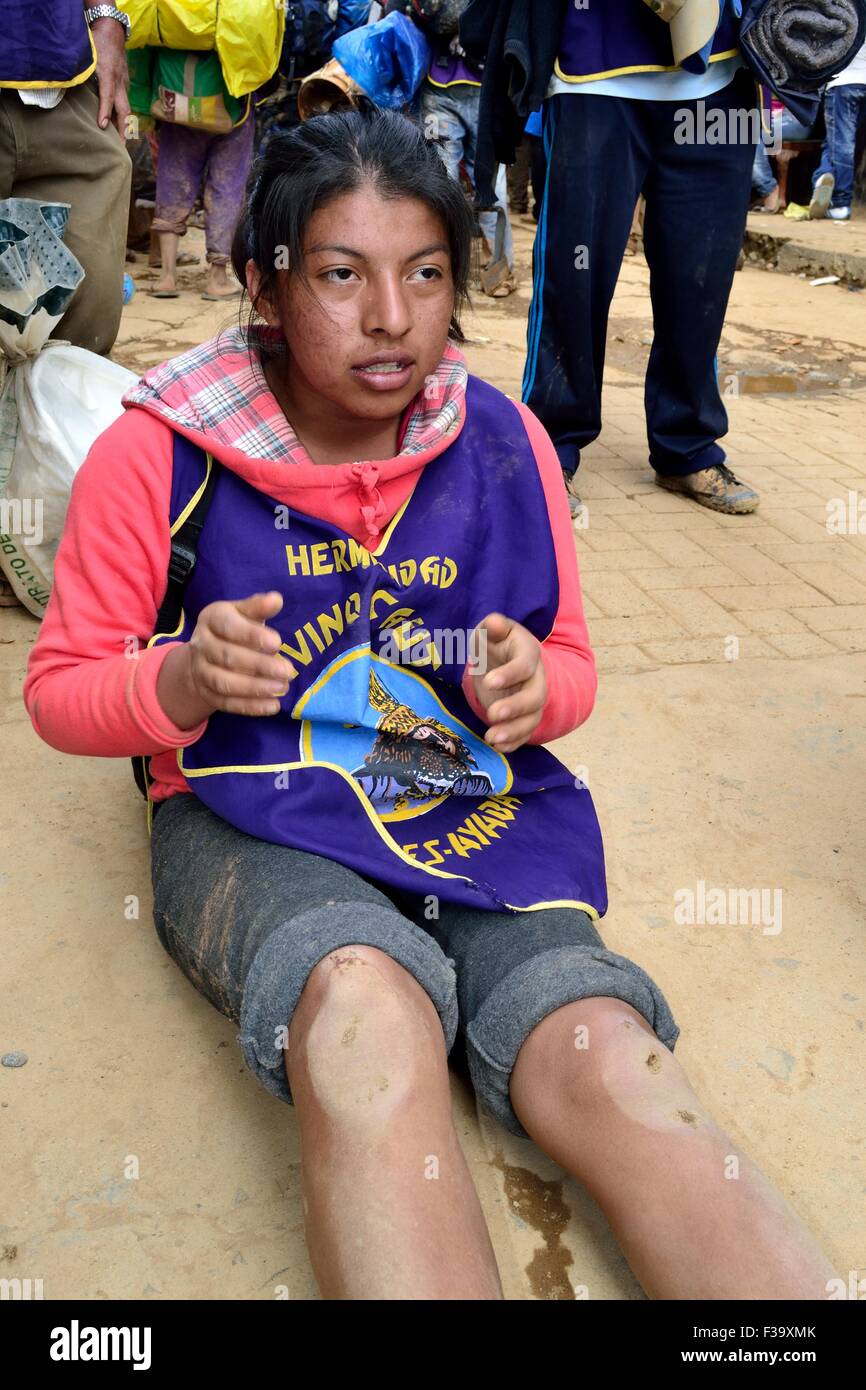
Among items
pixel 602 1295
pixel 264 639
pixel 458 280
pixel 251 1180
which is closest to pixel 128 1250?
pixel 251 1180

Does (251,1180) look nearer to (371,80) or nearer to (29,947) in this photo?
(29,947)

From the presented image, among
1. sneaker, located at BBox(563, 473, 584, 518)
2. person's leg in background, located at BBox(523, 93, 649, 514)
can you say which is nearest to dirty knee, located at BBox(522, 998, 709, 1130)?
sneaker, located at BBox(563, 473, 584, 518)

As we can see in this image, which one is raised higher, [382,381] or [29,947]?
[382,381]

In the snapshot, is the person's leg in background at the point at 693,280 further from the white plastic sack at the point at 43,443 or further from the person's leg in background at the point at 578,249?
the white plastic sack at the point at 43,443

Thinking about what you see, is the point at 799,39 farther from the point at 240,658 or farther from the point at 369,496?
the point at 240,658

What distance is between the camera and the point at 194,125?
602 centimetres

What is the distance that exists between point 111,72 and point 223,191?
325 centimetres

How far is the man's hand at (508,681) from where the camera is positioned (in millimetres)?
1474

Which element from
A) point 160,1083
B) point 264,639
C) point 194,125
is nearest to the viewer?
point 264,639

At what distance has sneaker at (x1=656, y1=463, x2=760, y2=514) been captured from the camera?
12.3 feet

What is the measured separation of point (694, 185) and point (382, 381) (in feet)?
7.49

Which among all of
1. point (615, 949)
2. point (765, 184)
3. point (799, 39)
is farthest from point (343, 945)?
point (765, 184)

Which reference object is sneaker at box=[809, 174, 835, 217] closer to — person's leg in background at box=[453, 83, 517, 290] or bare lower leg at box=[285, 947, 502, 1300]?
person's leg in background at box=[453, 83, 517, 290]

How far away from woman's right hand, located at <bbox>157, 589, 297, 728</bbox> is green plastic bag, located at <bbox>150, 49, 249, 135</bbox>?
5346mm
